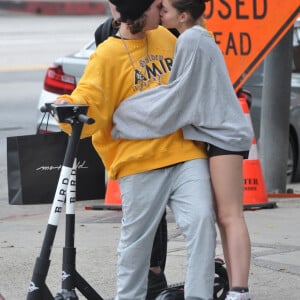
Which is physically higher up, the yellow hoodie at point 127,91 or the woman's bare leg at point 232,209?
the yellow hoodie at point 127,91

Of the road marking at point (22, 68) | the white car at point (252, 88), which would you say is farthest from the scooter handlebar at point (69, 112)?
the road marking at point (22, 68)

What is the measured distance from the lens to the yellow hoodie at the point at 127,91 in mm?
4797

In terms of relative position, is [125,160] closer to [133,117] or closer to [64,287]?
[133,117]

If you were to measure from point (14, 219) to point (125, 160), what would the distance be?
3810mm

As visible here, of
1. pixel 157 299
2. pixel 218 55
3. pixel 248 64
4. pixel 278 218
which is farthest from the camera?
pixel 248 64

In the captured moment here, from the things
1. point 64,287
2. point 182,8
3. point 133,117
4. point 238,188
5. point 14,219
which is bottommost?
point 14,219

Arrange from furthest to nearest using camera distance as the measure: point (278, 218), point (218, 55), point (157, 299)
Answer: point (278, 218), point (157, 299), point (218, 55)

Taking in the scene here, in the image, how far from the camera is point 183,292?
5.21m

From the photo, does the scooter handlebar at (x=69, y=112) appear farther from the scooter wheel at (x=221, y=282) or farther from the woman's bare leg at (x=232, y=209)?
the scooter wheel at (x=221, y=282)

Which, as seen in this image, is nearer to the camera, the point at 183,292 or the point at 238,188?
the point at 238,188

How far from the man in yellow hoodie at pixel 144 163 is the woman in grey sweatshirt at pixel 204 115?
0.06 meters

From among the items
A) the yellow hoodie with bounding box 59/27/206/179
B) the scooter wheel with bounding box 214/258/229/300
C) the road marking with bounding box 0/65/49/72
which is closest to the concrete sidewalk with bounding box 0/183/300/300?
the scooter wheel with bounding box 214/258/229/300

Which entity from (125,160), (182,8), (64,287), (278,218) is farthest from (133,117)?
(278,218)

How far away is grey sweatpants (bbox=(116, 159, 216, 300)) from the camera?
4.80 metres
